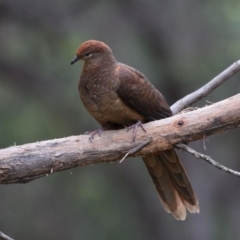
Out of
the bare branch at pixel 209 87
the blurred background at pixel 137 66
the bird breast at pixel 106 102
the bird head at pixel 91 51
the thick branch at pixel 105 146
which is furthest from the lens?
the blurred background at pixel 137 66

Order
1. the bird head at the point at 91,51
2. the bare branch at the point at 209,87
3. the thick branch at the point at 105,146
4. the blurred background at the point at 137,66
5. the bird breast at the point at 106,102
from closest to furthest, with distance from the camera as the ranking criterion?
the thick branch at the point at 105,146, the bird breast at the point at 106,102, the bird head at the point at 91,51, the bare branch at the point at 209,87, the blurred background at the point at 137,66

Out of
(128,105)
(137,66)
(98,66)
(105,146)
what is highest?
(137,66)

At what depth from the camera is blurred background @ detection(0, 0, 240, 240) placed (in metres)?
9.40

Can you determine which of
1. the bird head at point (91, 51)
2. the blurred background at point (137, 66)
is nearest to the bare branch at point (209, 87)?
the bird head at point (91, 51)

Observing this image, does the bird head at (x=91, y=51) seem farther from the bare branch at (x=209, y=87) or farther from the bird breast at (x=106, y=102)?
the bare branch at (x=209, y=87)

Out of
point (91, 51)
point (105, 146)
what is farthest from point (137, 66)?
point (105, 146)

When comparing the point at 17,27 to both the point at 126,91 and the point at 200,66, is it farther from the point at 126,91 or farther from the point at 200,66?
the point at 126,91

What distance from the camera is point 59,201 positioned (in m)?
11.3

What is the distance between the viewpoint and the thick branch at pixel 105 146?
450 centimetres

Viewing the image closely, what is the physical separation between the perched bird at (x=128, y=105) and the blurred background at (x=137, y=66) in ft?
12.2

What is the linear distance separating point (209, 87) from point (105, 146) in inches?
53.8

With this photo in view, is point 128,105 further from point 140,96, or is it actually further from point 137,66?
point 137,66

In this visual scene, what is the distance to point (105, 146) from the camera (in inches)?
184

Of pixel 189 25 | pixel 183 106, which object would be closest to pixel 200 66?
pixel 189 25
